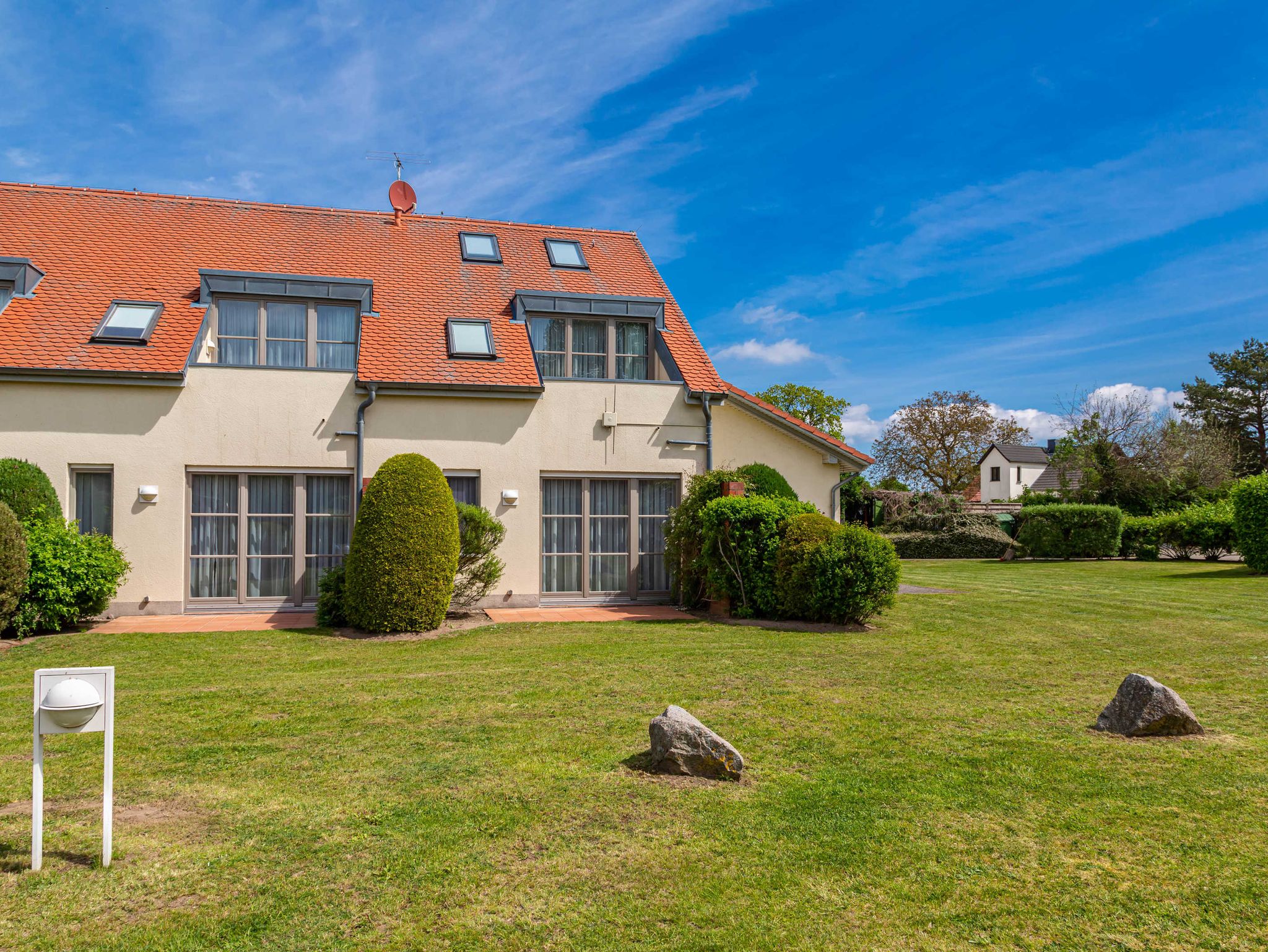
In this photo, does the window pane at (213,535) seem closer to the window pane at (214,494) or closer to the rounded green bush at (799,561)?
the window pane at (214,494)

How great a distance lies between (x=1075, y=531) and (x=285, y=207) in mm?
25578

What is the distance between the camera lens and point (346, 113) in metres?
14.1

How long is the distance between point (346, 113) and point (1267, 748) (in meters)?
15.1

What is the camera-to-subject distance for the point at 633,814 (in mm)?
4512

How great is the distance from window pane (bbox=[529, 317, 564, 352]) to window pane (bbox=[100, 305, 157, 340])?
21.1 ft

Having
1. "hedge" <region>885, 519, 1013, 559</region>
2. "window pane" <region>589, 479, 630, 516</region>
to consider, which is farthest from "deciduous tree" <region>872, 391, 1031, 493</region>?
"window pane" <region>589, 479, 630, 516</region>

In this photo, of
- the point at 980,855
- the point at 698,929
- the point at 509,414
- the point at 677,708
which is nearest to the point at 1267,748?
the point at 980,855

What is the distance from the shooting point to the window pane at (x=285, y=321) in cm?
1401

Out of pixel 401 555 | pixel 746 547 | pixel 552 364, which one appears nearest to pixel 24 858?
pixel 401 555

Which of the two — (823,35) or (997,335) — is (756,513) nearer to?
(823,35)

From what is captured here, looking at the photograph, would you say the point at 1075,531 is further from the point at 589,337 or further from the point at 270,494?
the point at 270,494

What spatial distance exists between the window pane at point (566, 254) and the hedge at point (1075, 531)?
63.4ft

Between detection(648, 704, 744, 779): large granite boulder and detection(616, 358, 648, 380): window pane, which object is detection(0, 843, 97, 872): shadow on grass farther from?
detection(616, 358, 648, 380): window pane

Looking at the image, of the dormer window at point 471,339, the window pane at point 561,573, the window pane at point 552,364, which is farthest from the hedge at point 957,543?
the dormer window at point 471,339
